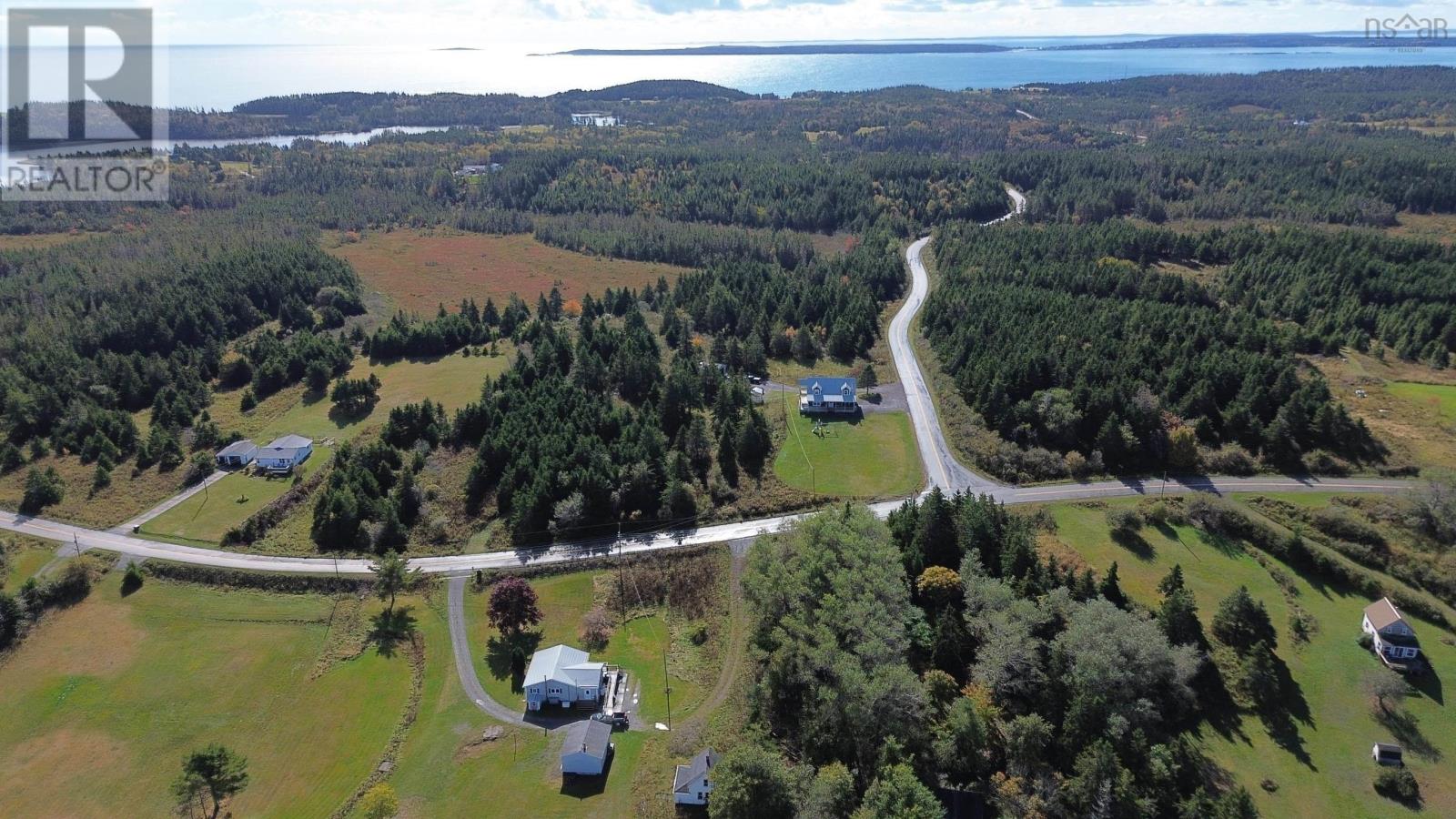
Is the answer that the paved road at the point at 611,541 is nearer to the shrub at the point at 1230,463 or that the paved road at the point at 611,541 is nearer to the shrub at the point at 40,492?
the shrub at the point at 1230,463

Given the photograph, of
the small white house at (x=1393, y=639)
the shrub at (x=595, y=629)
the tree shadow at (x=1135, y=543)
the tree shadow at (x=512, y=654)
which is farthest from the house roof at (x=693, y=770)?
the small white house at (x=1393, y=639)

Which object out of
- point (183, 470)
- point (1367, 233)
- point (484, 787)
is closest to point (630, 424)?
point (484, 787)

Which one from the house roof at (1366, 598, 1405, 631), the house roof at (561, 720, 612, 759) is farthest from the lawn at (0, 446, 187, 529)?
the house roof at (1366, 598, 1405, 631)

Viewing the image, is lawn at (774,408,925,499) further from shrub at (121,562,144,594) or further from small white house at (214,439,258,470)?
small white house at (214,439,258,470)

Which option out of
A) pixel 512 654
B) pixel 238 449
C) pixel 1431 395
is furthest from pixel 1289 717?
pixel 238 449

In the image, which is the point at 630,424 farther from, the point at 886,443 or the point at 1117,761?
the point at 1117,761
